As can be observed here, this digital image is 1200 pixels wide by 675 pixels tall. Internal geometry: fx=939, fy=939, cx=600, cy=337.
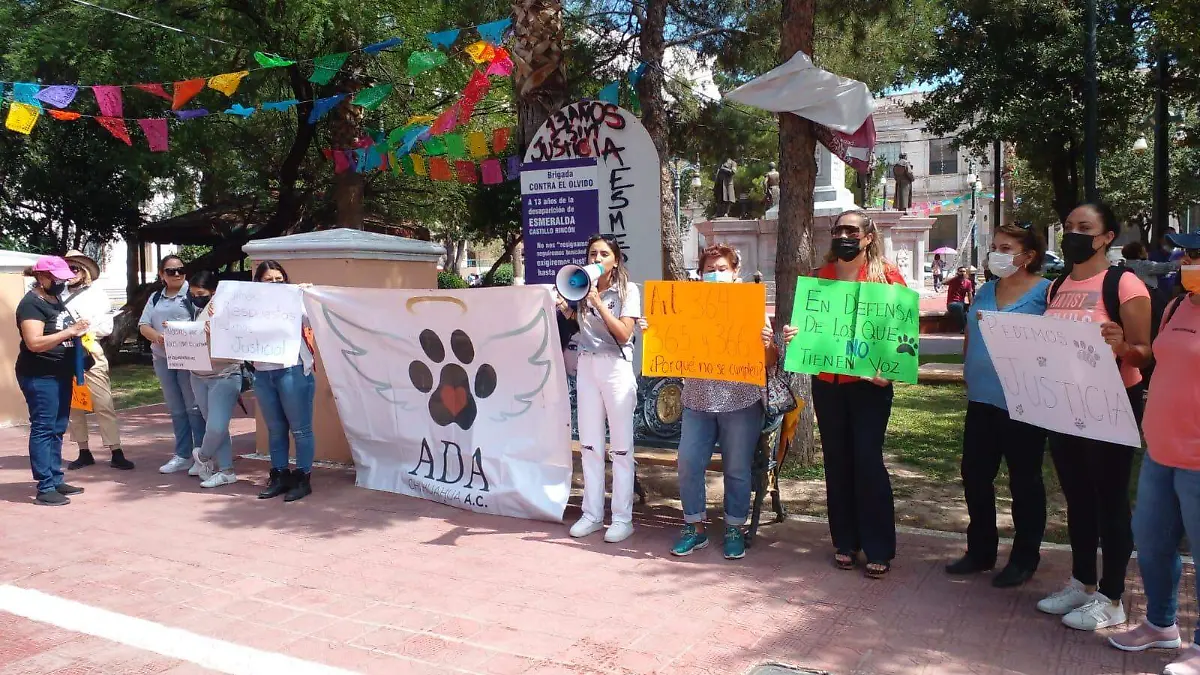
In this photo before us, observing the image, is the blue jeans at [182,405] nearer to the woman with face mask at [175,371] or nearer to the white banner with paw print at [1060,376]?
the woman with face mask at [175,371]

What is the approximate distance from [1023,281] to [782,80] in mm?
2814

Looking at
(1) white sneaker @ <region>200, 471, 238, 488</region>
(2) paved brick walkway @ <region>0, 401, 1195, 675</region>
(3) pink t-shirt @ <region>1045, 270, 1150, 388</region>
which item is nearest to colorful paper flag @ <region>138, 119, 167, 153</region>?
(1) white sneaker @ <region>200, 471, 238, 488</region>

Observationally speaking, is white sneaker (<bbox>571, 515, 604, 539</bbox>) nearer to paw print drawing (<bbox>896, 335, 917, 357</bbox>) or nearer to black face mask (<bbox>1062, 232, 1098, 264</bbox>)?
paw print drawing (<bbox>896, 335, 917, 357</bbox>)

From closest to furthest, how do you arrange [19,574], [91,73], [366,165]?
[19,574], [366,165], [91,73]

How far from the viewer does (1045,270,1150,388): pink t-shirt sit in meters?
3.88

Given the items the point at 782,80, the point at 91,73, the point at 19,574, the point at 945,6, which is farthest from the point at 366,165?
the point at 945,6

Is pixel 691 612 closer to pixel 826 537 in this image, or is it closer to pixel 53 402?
pixel 826 537

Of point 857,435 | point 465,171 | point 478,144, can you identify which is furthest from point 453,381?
point 465,171

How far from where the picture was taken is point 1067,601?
13.9 ft

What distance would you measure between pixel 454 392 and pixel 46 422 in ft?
9.72

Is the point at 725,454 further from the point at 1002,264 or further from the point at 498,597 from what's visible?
the point at 1002,264

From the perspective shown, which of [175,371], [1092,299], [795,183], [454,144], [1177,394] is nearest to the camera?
[1177,394]

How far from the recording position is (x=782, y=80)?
674 centimetres

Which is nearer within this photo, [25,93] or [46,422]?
[46,422]
